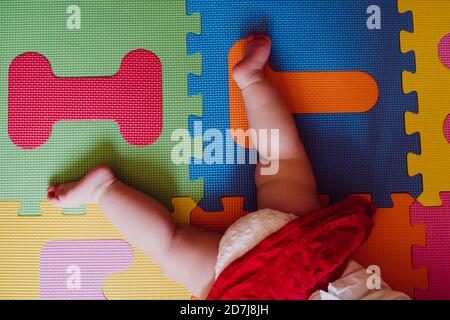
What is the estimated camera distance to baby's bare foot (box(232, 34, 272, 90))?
1016 mm

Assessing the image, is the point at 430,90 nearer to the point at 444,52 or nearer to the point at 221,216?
the point at 444,52

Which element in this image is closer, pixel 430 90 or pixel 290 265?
pixel 290 265

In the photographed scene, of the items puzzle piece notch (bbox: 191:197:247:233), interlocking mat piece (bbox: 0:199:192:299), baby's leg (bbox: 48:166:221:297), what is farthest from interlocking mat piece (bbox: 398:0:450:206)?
interlocking mat piece (bbox: 0:199:192:299)

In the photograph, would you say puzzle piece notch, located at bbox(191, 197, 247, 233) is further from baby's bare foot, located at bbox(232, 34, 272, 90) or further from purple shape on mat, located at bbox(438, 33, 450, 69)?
purple shape on mat, located at bbox(438, 33, 450, 69)

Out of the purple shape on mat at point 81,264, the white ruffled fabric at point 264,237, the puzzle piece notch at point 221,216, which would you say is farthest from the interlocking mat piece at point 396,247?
the purple shape on mat at point 81,264

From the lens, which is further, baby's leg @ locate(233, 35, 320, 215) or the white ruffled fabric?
baby's leg @ locate(233, 35, 320, 215)

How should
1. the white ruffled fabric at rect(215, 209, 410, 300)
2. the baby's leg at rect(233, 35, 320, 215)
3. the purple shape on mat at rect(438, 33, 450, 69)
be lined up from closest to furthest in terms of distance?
1. the white ruffled fabric at rect(215, 209, 410, 300)
2. the baby's leg at rect(233, 35, 320, 215)
3. the purple shape on mat at rect(438, 33, 450, 69)

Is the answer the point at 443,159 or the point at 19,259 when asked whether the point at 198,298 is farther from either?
the point at 443,159

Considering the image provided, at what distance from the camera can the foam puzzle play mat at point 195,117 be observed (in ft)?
3.34

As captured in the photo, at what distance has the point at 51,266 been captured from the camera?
1014 mm

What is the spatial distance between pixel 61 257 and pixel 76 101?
1.16 feet

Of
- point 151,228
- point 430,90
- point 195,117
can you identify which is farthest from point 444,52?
point 151,228

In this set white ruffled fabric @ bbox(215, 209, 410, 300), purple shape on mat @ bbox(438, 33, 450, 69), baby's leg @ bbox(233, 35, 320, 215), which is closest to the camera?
white ruffled fabric @ bbox(215, 209, 410, 300)

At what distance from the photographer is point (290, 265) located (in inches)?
34.0
